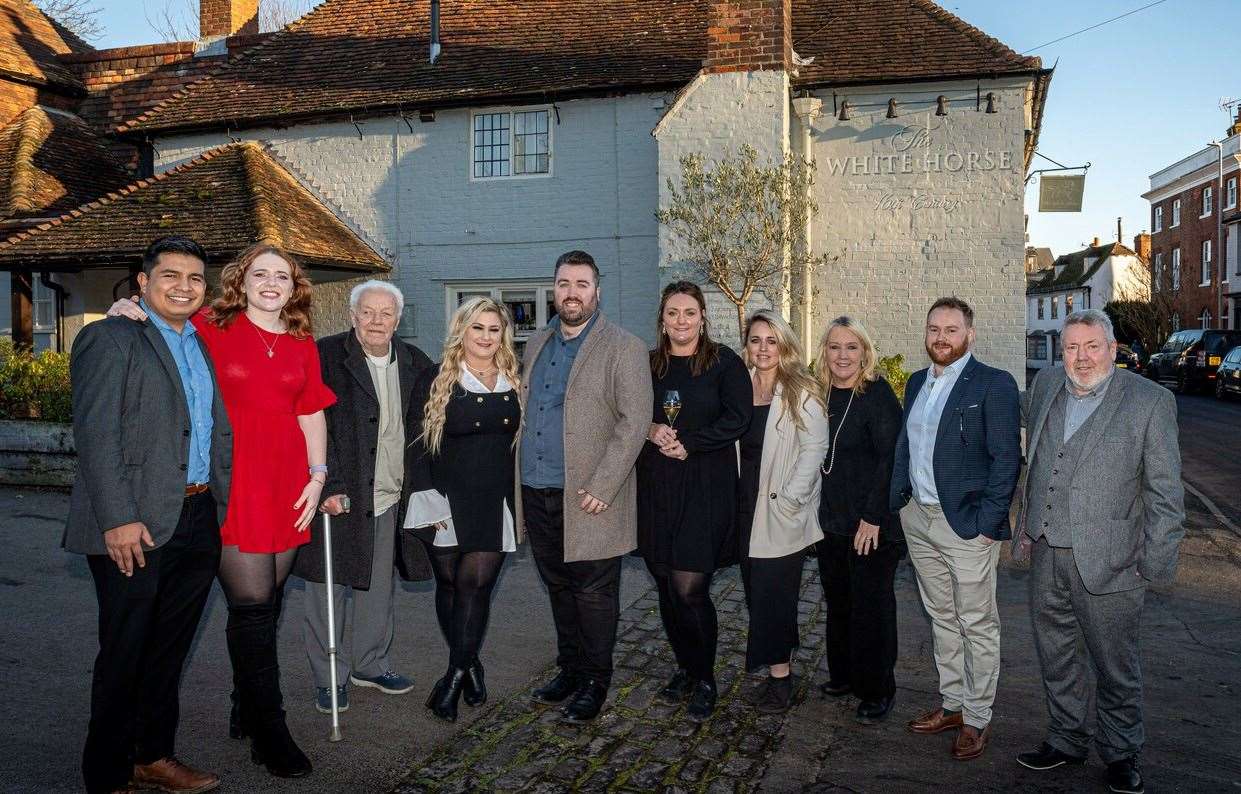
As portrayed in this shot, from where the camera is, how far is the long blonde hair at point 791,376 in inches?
182

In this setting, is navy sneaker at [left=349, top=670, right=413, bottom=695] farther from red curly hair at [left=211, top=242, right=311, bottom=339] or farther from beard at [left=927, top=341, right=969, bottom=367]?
beard at [left=927, top=341, right=969, bottom=367]

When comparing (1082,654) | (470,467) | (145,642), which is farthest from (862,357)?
(145,642)

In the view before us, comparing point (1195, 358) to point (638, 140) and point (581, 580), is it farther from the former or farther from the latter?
point (581, 580)

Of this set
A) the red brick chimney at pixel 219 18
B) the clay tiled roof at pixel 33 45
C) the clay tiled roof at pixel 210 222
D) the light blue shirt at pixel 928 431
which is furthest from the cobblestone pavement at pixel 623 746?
the clay tiled roof at pixel 33 45

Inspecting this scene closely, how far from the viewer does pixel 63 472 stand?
34.6 feet

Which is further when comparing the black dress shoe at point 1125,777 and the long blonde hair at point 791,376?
the long blonde hair at point 791,376

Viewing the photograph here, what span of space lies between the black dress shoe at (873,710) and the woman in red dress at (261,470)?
8.69 feet

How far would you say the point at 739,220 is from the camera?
1292 cm

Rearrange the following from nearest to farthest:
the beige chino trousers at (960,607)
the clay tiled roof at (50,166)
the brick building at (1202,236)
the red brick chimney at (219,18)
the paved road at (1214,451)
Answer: the beige chino trousers at (960,607), the paved road at (1214,451), the clay tiled roof at (50,166), the red brick chimney at (219,18), the brick building at (1202,236)

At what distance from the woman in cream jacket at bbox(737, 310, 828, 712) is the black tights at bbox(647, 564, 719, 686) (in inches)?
9.0

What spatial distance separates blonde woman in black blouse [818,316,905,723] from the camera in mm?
4523

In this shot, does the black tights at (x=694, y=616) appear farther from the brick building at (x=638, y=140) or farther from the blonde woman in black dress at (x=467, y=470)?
the brick building at (x=638, y=140)

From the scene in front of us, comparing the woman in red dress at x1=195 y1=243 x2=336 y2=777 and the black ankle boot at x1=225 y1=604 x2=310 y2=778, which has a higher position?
the woman in red dress at x1=195 y1=243 x2=336 y2=777

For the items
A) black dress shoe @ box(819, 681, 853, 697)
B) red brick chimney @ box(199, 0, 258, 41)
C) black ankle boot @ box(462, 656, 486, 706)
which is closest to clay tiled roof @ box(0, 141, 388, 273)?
red brick chimney @ box(199, 0, 258, 41)
